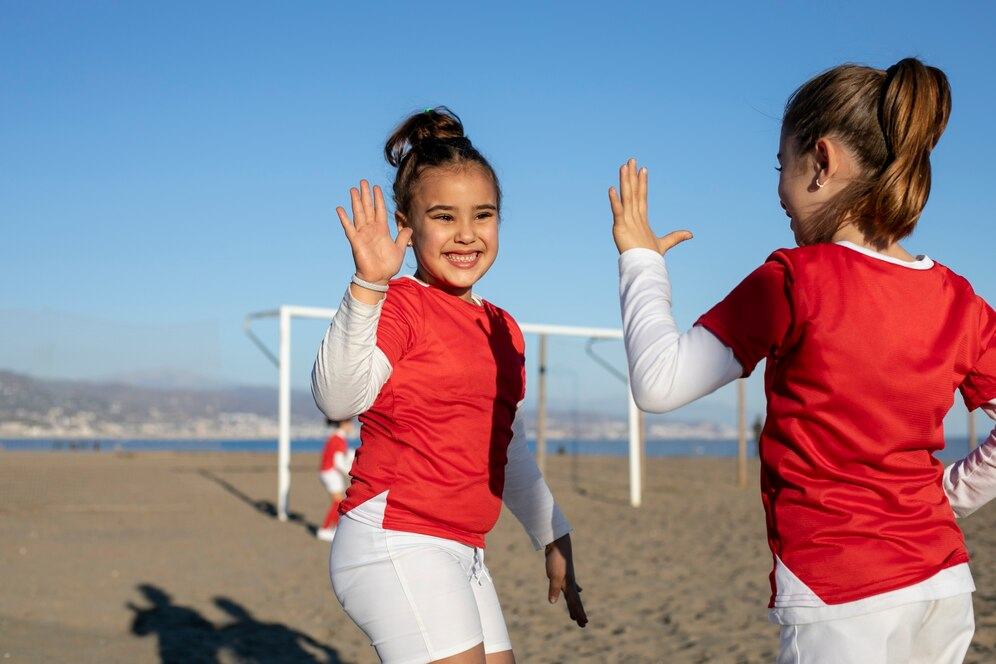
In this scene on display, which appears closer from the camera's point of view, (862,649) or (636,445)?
(862,649)

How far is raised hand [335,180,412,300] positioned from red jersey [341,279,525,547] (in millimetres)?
209

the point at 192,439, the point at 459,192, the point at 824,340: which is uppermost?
the point at 459,192

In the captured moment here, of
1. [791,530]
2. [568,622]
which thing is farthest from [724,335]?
[568,622]

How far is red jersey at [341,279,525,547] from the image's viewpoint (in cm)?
232

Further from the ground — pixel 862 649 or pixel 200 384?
pixel 862 649

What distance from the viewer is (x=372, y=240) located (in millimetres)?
2141

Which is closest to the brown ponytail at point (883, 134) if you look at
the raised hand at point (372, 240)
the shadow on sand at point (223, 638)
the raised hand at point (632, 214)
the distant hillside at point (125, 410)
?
the raised hand at point (632, 214)

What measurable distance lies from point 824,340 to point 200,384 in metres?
48.6

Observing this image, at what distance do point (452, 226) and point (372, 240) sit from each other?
1.73 feet

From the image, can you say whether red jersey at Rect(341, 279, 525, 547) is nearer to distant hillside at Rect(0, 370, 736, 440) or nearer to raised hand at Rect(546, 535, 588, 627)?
raised hand at Rect(546, 535, 588, 627)

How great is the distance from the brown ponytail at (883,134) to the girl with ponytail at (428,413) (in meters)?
0.93

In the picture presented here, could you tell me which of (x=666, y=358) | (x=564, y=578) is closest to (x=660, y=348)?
(x=666, y=358)

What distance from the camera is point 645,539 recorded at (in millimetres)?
11039

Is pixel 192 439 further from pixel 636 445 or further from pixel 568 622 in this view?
pixel 568 622
